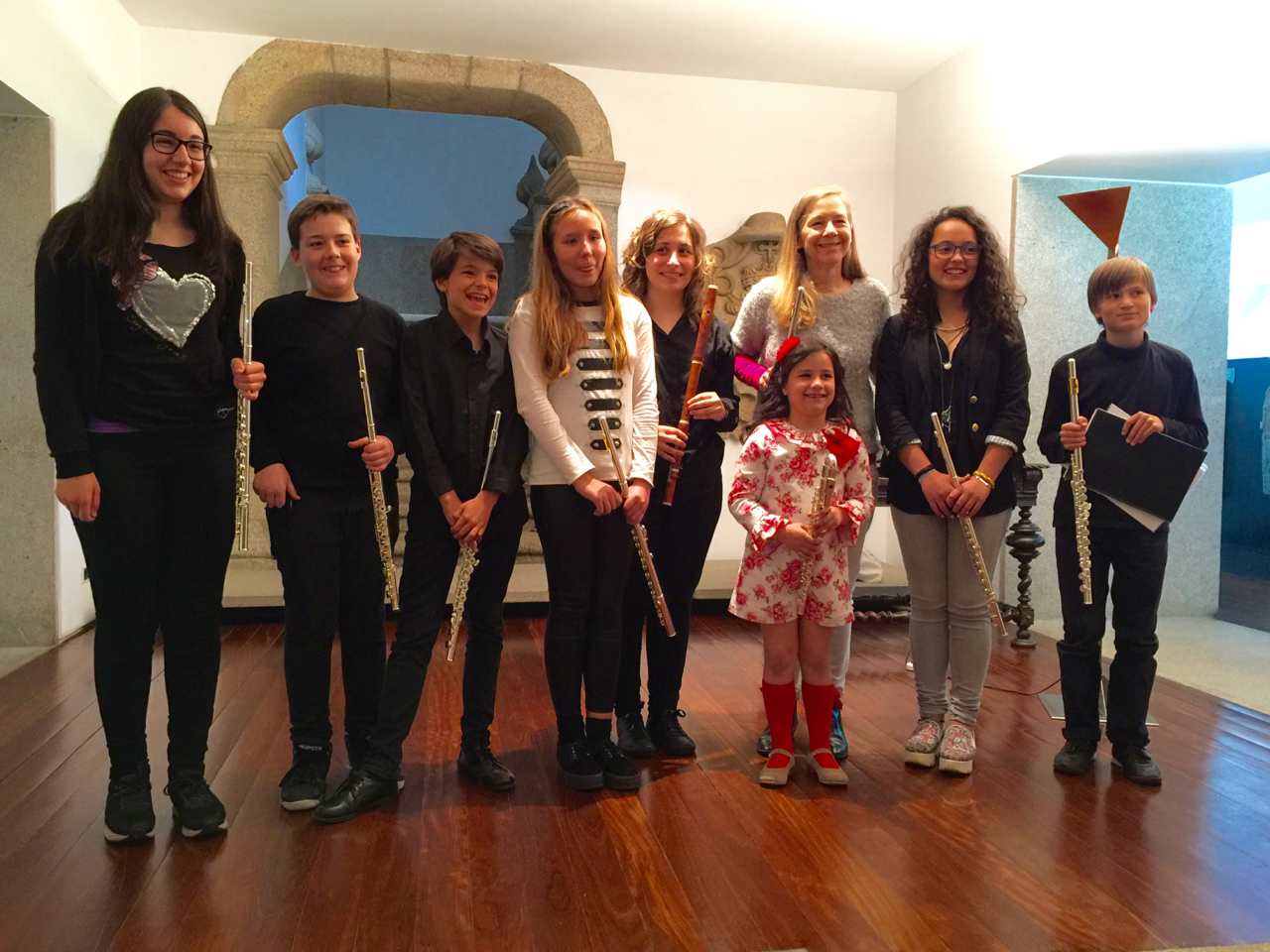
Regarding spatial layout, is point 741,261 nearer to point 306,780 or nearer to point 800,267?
point 800,267

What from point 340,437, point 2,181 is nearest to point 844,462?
point 340,437

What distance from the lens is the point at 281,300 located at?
7.70ft

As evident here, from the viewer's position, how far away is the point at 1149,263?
4633 mm

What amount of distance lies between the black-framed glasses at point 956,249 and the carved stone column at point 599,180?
275 centimetres

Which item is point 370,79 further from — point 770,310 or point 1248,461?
point 1248,461

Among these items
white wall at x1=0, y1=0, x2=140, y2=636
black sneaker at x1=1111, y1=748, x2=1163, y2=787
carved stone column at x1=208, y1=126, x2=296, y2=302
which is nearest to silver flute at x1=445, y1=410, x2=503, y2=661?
black sneaker at x1=1111, y1=748, x2=1163, y2=787

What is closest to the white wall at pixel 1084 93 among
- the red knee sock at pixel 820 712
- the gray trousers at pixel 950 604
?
the gray trousers at pixel 950 604

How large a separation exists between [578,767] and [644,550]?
56 centimetres

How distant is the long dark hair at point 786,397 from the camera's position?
2.57m

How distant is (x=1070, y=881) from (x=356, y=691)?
1.65m

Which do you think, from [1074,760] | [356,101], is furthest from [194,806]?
[356,101]

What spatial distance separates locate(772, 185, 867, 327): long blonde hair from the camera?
2.70m

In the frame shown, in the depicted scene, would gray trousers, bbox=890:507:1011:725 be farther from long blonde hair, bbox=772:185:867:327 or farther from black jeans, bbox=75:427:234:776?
black jeans, bbox=75:427:234:776

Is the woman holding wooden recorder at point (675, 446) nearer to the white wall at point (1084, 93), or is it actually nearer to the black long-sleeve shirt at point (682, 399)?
the black long-sleeve shirt at point (682, 399)
